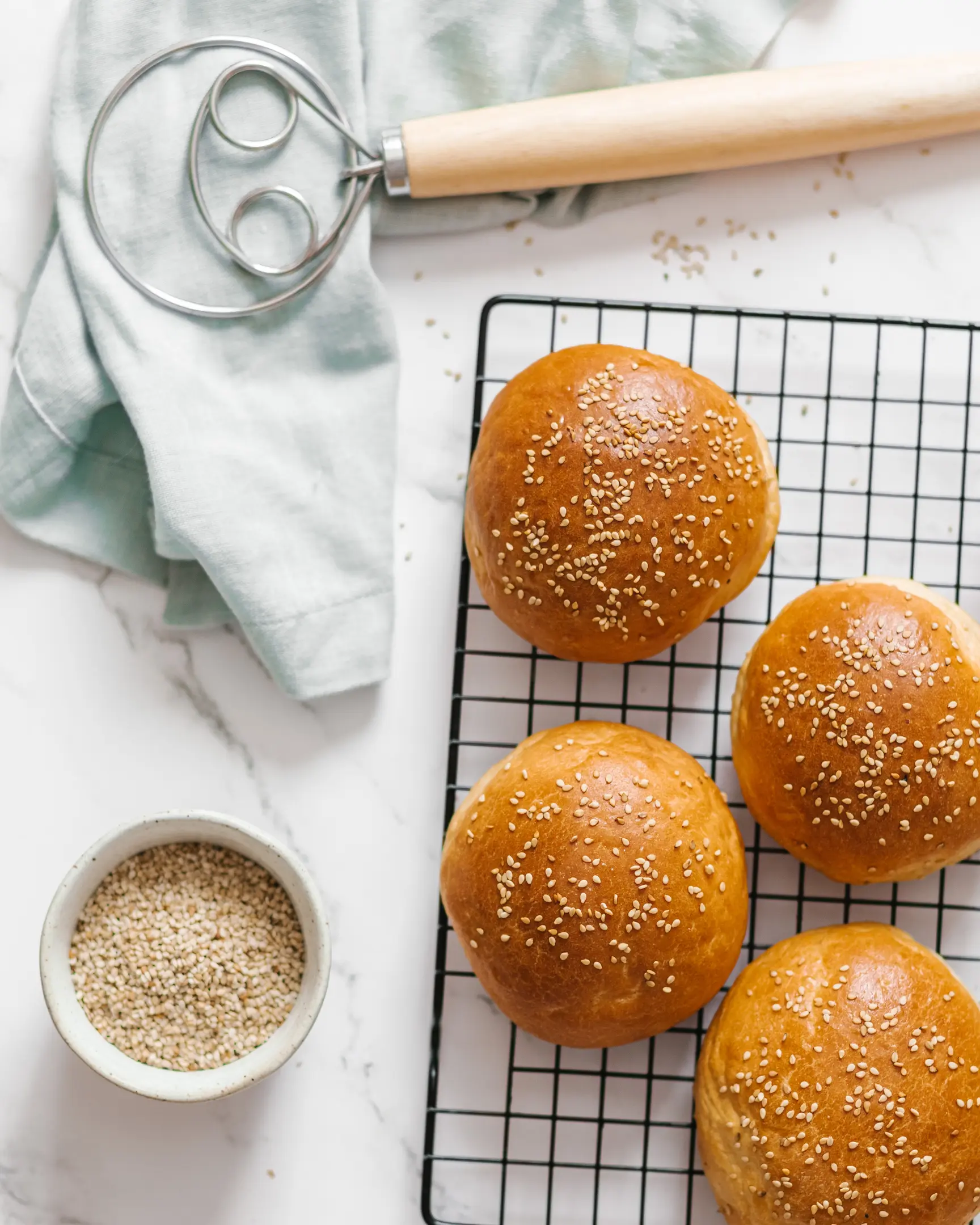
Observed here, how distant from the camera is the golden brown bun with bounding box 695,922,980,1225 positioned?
1.46 meters

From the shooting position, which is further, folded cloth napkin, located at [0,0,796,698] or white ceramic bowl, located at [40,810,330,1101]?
folded cloth napkin, located at [0,0,796,698]

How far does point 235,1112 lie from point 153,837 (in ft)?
1.44

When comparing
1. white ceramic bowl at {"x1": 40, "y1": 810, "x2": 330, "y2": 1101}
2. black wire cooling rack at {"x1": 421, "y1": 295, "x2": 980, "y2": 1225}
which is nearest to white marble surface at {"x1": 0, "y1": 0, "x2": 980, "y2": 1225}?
black wire cooling rack at {"x1": 421, "y1": 295, "x2": 980, "y2": 1225}

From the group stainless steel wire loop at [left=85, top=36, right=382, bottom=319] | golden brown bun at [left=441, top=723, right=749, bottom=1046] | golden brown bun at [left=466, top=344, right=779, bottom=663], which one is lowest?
golden brown bun at [left=441, top=723, right=749, bottom=1046]

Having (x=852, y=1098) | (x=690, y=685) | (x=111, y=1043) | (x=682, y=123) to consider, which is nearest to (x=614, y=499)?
(x=690, y=685)

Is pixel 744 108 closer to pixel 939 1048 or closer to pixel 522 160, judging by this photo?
pixel 522 160

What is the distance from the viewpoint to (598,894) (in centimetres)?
148

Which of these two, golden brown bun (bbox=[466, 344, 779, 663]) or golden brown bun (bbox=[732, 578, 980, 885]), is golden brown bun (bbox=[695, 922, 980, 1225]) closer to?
golden brown bun (bbox=[732, 578, 980, 885])

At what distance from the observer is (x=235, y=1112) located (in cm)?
169

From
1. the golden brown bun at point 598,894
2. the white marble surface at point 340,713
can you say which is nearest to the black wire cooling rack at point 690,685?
the white marble surface at point 340,713

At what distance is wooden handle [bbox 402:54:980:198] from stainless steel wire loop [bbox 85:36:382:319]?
91 millimetres

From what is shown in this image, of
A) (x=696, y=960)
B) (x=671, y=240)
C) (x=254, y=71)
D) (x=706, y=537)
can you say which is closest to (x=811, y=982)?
(x=696, y=960)

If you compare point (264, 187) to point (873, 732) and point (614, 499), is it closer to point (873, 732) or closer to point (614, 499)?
point (614, 499)

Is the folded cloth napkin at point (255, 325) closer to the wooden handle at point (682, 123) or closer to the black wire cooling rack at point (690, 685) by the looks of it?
the wooden handle at point (682, 123)
